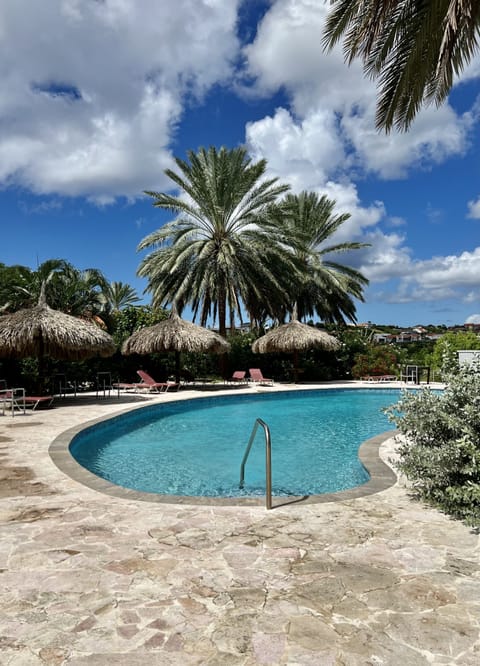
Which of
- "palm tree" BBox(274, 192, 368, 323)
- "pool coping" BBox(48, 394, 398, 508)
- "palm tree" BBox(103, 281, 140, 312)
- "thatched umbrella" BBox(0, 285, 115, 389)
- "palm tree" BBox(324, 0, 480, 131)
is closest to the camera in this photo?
"pool coping" BBox(48, 394, 398, 508)

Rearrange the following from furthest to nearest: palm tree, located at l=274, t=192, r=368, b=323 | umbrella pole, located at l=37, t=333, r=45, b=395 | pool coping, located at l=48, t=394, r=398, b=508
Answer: palm tree, located at l=274, t=192, r=368, b=323, umbrella pole, located at l=37, t=333, r=45, b=395, pool coping, located at l=48, t=394, r=398, b=508

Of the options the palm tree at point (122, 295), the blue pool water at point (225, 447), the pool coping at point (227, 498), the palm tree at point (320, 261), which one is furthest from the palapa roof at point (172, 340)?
the palm tree at point (122, 295)

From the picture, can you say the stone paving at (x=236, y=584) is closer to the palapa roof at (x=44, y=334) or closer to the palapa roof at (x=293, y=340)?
the palapa roof at (x=44, y=334)

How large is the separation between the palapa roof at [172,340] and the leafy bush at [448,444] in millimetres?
13063

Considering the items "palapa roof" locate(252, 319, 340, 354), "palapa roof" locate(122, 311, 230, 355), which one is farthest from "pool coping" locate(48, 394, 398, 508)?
"palapa roof" locate(252, 319, 340, 354)

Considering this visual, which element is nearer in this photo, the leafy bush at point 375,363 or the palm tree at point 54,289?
the leafy bush at point 375,363

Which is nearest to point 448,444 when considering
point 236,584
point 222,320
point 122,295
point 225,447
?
point 236,584

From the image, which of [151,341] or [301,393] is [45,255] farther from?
[301,393]

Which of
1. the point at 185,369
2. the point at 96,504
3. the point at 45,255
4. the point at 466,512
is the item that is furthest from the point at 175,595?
the point at 45,255

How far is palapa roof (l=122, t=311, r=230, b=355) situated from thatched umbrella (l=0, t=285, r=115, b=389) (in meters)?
3.17

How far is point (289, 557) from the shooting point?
3.55 metres

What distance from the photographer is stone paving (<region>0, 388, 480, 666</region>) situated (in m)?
2.44

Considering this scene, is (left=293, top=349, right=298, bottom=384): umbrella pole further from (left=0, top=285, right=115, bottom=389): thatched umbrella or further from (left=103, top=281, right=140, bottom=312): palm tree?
(left=103, top=281, right=140, bottom=312): palm tree

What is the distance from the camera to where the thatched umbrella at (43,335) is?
42.1ft
